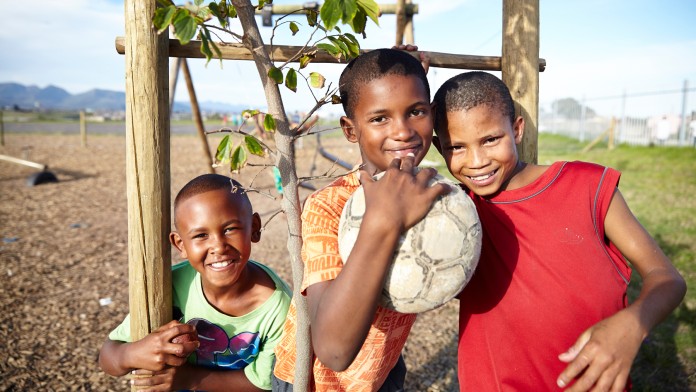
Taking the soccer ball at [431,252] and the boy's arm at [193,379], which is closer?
the soccer ball at [431,252]

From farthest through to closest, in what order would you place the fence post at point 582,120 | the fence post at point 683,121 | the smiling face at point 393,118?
1. the fence post at point 582,120
2. the fence post at point 683,121
3. the smiling face at point 393,118

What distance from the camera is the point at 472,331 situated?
1977 mm

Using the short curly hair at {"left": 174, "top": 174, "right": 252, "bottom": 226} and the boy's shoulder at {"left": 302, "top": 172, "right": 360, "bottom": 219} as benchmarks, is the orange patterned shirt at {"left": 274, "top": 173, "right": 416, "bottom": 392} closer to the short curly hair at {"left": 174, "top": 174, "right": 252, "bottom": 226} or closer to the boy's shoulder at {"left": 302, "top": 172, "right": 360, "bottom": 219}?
the boy's shoulder at {"left": 302, "top": 172, "right": 360, "bottom": 219}

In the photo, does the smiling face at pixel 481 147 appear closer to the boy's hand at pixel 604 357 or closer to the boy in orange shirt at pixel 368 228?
the boy in orange shirt at pixel 368 228

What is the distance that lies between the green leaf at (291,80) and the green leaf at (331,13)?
40cm

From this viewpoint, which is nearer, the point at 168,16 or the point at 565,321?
the point at 168,16

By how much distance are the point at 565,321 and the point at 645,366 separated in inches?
118

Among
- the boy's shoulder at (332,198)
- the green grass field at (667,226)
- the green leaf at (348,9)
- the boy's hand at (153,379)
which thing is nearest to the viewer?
the green leaf at (348,9)

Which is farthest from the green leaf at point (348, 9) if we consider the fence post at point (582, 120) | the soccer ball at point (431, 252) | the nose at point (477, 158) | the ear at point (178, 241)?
the fence post at point (582, 120)

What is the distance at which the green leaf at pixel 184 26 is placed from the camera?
1401 millimetres

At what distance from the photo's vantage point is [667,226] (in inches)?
311

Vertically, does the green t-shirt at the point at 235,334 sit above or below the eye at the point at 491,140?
below

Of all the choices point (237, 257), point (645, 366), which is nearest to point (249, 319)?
point (237, 257)

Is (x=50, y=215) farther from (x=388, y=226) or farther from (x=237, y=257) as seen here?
(x=388, y=226)
